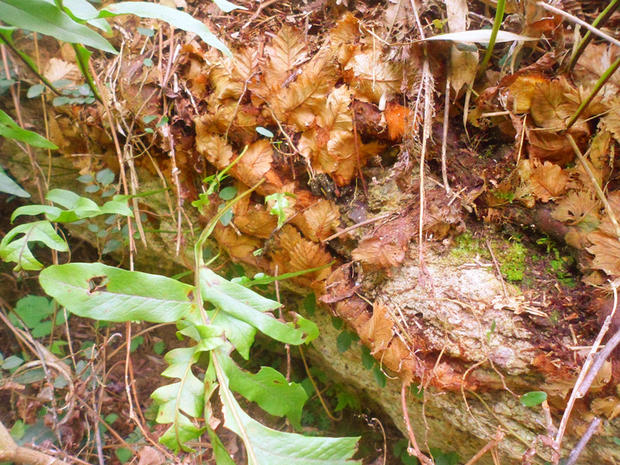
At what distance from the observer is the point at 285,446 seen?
2.54 feet

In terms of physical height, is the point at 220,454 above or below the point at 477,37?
below

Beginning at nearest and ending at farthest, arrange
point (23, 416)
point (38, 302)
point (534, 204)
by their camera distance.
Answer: point (534, 204), point (23, 416), point (38, 302)

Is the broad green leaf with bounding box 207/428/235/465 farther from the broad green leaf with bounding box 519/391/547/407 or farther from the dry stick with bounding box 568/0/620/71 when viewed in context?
the dry stick with bounding box 568/0/620/71

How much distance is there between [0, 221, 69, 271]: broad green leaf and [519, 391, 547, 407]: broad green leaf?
1.21 metres

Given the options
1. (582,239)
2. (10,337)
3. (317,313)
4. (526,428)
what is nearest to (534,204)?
(582,239)

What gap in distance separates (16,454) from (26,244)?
0.49 meters

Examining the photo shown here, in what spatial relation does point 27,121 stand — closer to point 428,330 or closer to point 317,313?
point 317,313

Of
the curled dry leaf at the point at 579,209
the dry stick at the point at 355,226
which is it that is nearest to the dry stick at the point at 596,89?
the curled dry leaf at the point at 579,209

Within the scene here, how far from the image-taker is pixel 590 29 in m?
0.94

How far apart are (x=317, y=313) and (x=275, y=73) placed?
0.82m

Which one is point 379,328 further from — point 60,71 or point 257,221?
point 60,71

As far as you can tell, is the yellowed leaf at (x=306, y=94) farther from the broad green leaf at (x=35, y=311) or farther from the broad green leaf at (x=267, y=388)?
the broad green leaf at (x=35, y=311)

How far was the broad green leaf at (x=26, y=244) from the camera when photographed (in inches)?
38.1

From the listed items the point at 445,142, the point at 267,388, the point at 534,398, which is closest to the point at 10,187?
the point at 267,388
